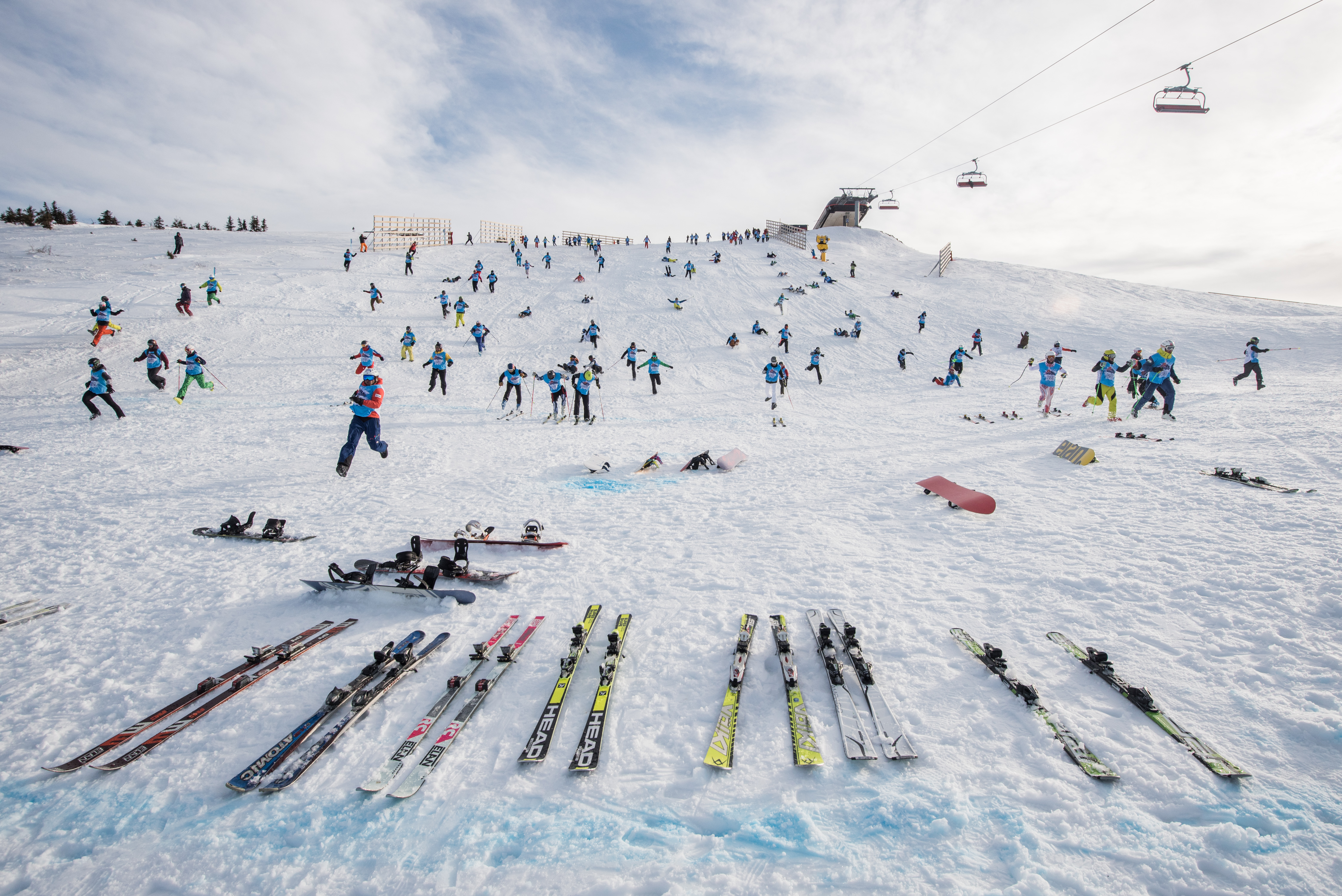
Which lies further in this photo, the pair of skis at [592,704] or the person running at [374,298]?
the person running at [374,298]

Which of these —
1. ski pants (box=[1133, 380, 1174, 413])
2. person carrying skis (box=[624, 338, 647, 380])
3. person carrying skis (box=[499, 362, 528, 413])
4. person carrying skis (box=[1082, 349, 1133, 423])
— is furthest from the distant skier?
ski pants (box=[1133, 380, 1174, 413])

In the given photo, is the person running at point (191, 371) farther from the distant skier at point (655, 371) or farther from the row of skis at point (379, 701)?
the row of skis at point (379, 701)

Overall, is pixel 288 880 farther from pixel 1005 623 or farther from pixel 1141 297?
pixel 1141 297

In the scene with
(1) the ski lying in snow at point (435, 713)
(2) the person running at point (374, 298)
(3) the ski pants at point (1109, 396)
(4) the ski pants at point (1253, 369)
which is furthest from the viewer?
(2) the person running at point (374, 298)

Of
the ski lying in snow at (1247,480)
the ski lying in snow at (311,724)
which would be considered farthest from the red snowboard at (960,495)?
the ski lying in snow at (311,724)

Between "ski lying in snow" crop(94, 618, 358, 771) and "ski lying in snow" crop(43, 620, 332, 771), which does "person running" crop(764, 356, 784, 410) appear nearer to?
"ski lying in snow" crop(94, 618, 358, 771)

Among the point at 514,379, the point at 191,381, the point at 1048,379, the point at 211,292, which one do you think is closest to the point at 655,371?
the point at 514,379

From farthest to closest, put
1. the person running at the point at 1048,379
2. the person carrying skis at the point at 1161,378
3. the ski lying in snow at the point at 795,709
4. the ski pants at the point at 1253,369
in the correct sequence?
the ski pants at the point at 1253,369
the person running at the point at 1048,379
the person carrying skis at the point at 1161,378
the ski lying in snow at the point at 795,709
